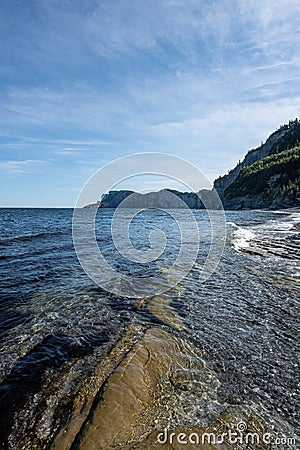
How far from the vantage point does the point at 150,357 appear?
17.2ft

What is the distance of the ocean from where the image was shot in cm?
371

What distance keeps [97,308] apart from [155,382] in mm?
3818

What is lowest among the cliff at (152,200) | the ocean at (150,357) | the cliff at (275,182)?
the ocean at (150,357)

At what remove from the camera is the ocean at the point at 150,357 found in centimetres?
371

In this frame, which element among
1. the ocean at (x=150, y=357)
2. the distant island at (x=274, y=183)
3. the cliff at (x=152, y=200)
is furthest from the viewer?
the distant island at (x=274, y=183)

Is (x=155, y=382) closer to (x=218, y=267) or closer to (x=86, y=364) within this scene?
(x=86, y=364)

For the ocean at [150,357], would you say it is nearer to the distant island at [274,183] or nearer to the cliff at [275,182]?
the distant island at [274,183]

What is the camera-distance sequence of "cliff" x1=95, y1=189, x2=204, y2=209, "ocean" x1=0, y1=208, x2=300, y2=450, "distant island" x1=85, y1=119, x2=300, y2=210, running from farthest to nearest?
"distant island" x1=85, y1=119, x2=300, y2=210
"cliff" x1=95, y1=189, x2=204, y2=209
"ocean" x1=0, y1=208, x2=300, y2=450

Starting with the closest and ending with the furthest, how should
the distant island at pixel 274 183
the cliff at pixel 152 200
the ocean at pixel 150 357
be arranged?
the ocean at pixel 150 357 → the cliff at pixel 152 200 → the distant island at pixel 274 183

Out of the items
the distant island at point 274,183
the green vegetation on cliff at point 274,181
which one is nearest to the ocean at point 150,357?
the distant island at point 274,183

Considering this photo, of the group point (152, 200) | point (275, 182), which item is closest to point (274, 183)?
point (275, 182)

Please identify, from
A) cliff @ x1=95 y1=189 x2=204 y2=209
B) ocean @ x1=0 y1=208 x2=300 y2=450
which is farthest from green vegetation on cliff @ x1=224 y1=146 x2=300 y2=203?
ocean @ x1=0 y1=208 x2=300 y2=450

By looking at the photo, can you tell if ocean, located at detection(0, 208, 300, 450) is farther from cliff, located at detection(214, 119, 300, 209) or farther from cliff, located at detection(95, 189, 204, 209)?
cliff, located at detection(214, 119, 300, 209)

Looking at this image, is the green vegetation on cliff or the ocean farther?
the green vegetation on cliff
